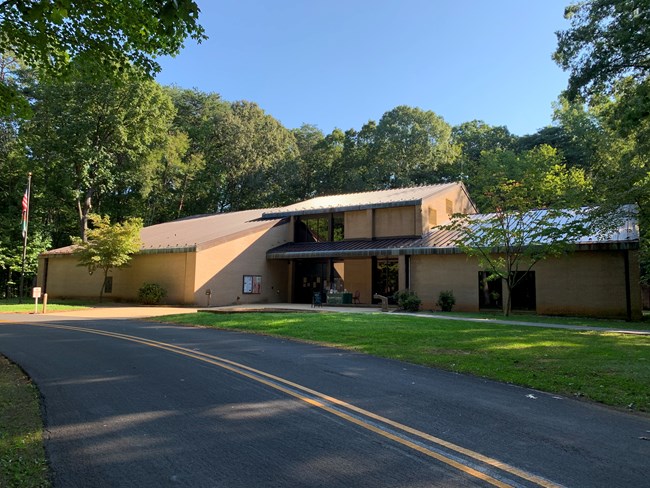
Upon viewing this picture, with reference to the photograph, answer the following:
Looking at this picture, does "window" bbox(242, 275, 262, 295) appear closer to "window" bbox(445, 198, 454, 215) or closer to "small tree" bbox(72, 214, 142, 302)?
"small tree" bbox(72, 214, 142, 302)

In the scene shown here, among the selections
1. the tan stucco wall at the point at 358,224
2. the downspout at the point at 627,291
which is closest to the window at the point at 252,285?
the tan stucco wall at the point at 358,224

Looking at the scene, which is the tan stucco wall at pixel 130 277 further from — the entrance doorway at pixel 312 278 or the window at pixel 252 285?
the entrance doorway at pixel 312 278

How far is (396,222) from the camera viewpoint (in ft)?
97.8

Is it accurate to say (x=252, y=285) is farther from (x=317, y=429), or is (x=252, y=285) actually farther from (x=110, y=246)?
(x=317, y=429)

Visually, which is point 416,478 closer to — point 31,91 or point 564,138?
point 31,91

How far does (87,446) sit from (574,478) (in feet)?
15.0

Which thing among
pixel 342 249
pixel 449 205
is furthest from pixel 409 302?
pixel 449 205

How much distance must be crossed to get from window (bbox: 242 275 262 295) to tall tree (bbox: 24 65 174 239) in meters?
17.4

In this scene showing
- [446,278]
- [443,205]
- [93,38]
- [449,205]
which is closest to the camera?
[93,38]

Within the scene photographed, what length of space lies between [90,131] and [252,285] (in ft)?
66.8

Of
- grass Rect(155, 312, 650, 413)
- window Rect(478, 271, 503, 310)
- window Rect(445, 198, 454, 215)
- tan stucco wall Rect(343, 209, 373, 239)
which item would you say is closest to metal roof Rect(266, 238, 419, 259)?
tan stucco wall Rect(343, 209, 373, 239)

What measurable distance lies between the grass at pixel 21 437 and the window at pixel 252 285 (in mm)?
22425

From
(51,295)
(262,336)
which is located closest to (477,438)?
(262,336)

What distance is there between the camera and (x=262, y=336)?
14.1 m
